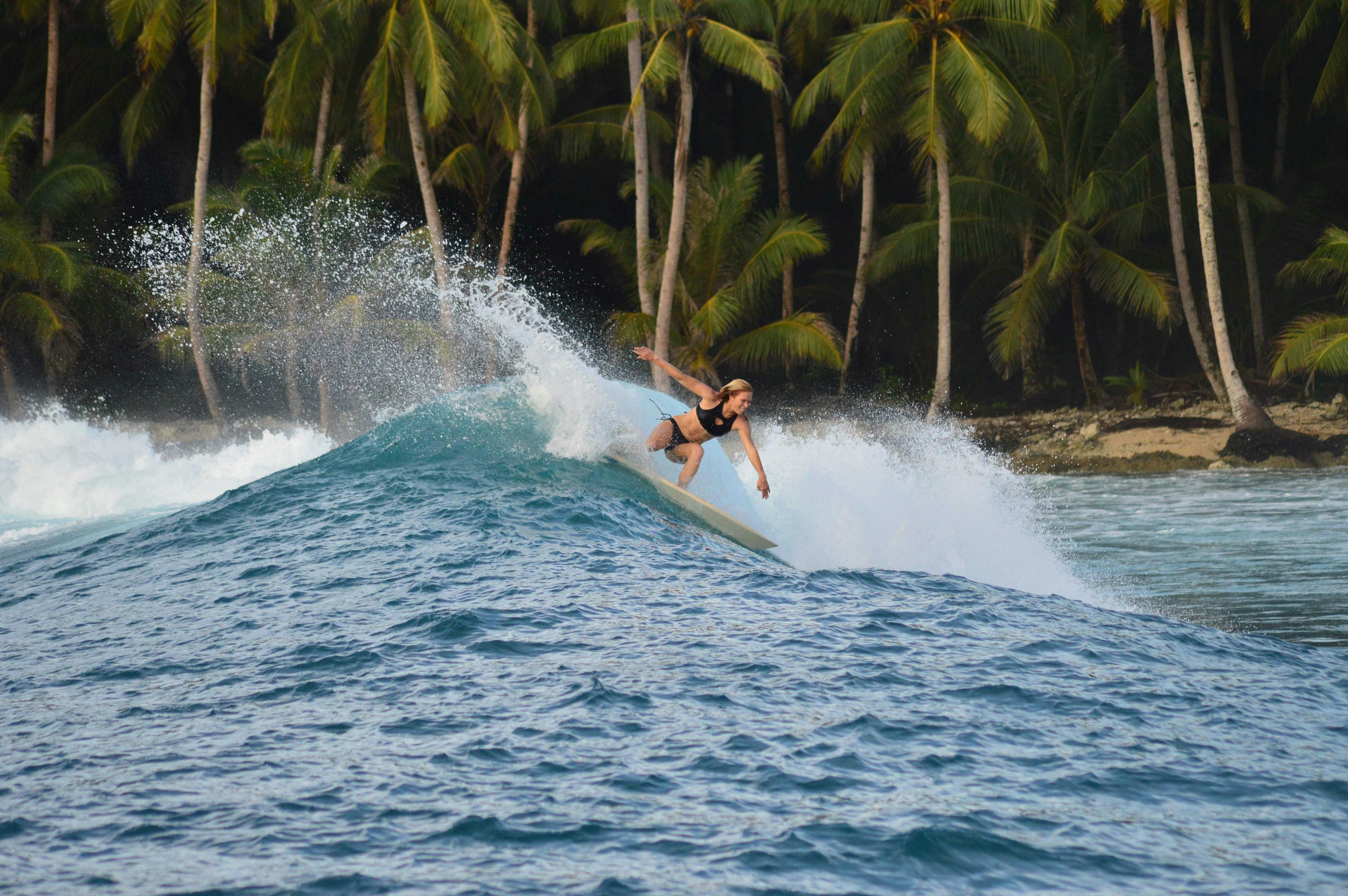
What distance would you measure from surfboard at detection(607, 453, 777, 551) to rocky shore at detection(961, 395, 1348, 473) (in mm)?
12607

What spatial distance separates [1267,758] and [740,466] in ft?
33.6

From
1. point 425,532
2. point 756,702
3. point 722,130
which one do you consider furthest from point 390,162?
point 756,702

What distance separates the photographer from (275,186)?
828 inches

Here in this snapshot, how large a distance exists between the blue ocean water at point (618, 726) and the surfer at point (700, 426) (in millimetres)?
880

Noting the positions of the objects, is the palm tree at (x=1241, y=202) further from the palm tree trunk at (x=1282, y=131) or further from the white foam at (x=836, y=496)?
the white foam at (x=836, y=496)

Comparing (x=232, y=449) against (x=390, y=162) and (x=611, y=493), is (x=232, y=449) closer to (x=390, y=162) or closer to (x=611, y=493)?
(x=390, y=162)

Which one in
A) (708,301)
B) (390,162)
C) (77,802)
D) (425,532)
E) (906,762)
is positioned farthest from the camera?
(390,162)

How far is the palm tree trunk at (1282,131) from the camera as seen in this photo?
24625 mm

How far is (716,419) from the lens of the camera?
28.9ft

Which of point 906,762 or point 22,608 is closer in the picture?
point 906,762

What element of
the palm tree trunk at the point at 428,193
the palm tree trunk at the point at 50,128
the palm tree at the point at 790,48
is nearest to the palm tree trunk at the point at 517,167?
the palm tree trunk at the point at 428,193

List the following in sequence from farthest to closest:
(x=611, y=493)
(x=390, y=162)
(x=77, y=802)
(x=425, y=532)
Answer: (x=390, y=162) < (x=611, y=493) < (x=425, y=532) < (x=77, y=802)

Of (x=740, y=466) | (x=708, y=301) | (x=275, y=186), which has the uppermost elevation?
(x=275, y=186)

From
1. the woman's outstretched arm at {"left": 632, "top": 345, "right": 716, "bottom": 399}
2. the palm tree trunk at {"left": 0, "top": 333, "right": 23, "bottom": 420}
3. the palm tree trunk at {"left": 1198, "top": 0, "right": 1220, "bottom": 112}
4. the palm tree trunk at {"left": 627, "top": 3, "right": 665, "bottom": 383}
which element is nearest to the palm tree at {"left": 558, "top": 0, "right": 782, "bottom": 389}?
the palm tree trunk at {"left": 627, "top": 3, "right": 665, "bottom": 383}
